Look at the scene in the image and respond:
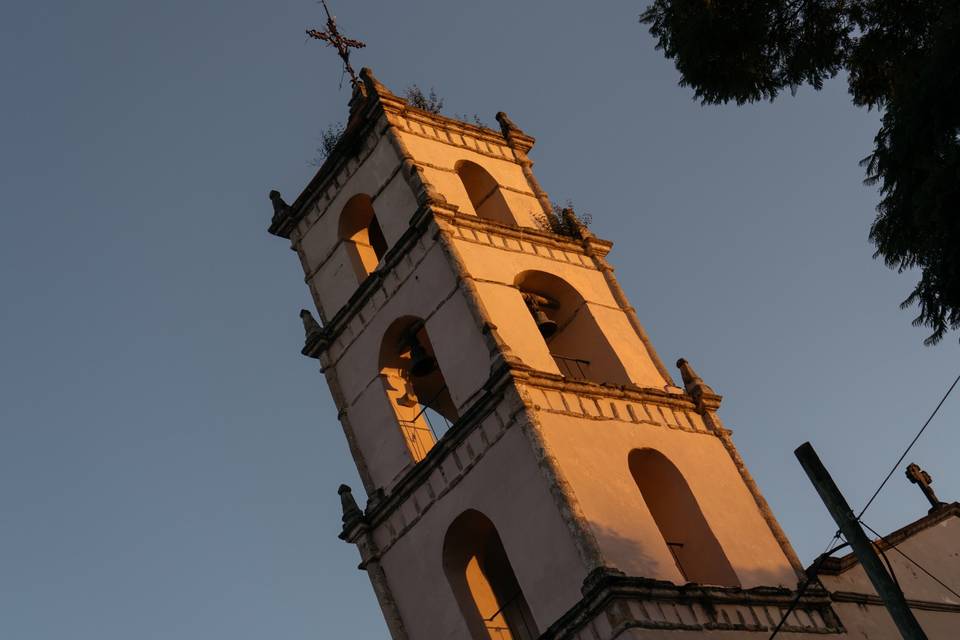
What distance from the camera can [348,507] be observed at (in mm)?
22812

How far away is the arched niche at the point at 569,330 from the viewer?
2327 centimetres

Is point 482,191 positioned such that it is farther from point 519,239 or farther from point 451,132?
point 519,239

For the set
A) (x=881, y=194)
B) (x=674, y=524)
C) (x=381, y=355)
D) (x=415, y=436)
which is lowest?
(x=881, y=194)

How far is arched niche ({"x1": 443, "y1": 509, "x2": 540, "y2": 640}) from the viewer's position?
69.6 ft

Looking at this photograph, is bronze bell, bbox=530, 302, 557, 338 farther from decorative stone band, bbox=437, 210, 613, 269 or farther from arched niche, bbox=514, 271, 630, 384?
decorative stone band, bbox=437, 210, 613, 269

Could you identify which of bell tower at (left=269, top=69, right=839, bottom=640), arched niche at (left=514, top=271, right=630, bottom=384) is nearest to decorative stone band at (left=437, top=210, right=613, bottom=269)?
bell tower at (left=269, top=69, right=839, bottom=640)

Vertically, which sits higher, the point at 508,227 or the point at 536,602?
the point at 508,227

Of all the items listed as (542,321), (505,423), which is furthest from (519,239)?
(505,423)

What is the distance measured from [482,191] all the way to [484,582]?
7.35m

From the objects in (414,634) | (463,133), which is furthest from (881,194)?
(463,133)

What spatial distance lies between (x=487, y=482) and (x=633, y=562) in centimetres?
248

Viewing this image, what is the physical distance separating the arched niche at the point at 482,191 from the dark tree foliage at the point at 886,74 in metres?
10.7

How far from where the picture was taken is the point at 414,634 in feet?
70.8

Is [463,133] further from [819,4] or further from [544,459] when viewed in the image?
[819,4]
